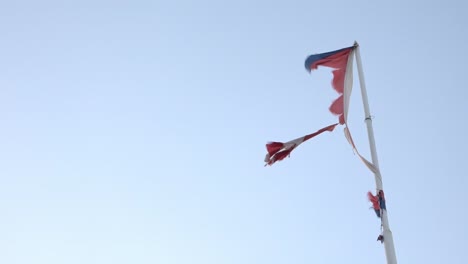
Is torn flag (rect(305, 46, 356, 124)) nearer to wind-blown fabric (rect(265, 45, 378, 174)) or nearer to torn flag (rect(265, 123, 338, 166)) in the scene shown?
wind-blown fabric (rect(265, 45, 378, 174))

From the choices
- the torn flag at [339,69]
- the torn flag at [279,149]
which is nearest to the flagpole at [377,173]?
the torn flag at [339,69]

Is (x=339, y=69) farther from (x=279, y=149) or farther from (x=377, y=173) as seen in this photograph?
(x=377, y=173)

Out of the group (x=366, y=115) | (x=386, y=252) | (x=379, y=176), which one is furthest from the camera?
(x=366, y=115)

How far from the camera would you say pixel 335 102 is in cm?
1477

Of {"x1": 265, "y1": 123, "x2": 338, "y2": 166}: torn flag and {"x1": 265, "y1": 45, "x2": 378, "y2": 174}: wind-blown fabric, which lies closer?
{"x1": 265, "y1": 45, "x2": 378, "y2": 174}: wind-blown fabric

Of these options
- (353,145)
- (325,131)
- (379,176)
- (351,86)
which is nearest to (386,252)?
(379,176)

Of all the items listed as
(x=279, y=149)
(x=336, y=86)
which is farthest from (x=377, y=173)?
(x=336, y=86)

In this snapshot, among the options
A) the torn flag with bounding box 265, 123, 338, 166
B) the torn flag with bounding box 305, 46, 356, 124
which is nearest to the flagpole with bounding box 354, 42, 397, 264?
the torn flag with bounding box 305, 46, 356, 124

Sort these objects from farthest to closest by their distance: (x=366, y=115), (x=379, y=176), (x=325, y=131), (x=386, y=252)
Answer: (x=325, y=131)
(x=366, y=115)
(x=379, y=176)
(x=386, y=252)

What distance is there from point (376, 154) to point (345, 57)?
326 centimetres

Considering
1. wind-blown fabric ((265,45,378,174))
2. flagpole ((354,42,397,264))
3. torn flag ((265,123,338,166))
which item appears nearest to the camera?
flagpole ((354,42,397,264))

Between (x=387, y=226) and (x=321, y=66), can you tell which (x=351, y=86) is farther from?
(x=387, y=226)

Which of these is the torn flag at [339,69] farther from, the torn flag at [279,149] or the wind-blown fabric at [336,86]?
the torn flag at [279,149]

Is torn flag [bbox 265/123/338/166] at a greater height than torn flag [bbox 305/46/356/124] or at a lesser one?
lesser
